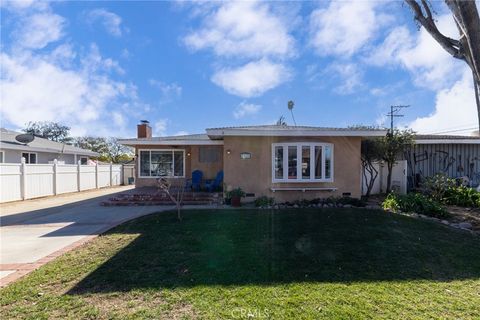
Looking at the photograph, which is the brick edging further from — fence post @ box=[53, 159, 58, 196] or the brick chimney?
fence post @ box=[53, 159, 58, 196]

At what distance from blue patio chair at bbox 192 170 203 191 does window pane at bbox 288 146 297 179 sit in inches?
223

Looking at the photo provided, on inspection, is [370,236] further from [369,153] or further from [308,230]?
[369,153]

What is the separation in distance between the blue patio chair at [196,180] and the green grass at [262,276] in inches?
296

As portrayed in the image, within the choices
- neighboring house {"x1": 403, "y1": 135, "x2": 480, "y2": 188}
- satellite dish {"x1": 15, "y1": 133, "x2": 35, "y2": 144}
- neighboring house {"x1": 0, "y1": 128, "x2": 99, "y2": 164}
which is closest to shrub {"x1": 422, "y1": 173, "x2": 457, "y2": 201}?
neighboring house {"x1": 403, "y1": 135, "x2": 480, "y2": 188}

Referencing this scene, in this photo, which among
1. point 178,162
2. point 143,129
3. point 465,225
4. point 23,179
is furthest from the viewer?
point 143,129

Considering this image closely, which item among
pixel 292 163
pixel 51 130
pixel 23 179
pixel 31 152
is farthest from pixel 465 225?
pixel 51 130

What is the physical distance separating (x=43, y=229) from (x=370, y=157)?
40.5ft

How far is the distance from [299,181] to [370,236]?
15.6 ft

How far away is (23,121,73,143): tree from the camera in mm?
42125

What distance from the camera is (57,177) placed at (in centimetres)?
1645

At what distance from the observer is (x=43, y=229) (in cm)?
783

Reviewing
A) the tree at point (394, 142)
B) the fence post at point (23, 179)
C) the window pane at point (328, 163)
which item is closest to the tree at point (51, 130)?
the fence post at point (23, 179)

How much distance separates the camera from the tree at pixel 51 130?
4212cm

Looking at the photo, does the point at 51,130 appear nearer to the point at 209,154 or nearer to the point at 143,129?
the point at 143,129
